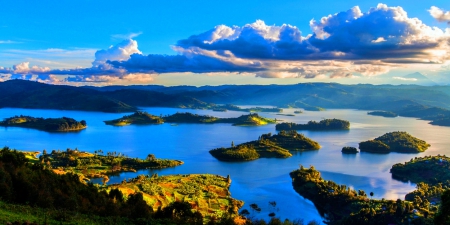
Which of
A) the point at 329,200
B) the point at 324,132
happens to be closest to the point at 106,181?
the point at 329,200

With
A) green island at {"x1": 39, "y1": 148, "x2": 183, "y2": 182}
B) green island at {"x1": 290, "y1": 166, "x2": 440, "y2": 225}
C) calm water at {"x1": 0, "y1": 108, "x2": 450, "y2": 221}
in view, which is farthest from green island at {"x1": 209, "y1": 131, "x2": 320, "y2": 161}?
green island at {"x1": 290, "y1": 166, "x2": 440, "y2": 225}

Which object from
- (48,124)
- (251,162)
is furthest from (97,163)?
(48,124)

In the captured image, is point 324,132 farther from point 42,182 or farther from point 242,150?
point 42,182

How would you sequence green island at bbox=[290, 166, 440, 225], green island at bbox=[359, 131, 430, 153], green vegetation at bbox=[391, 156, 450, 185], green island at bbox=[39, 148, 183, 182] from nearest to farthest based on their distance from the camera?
green island at bbox=[290, 166, 440, 225] < green vegetation at bbox=[391, 156, 450, 185] < green island at bbox=[39, 148, 183, 182] < green island at bbox=[359, 131, 430, 153]

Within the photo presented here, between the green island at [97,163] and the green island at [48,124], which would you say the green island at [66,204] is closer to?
the green island at [97,163]

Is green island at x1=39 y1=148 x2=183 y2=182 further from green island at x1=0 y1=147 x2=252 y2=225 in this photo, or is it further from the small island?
green island at x1=0 y1=147 x2=252 y2=225

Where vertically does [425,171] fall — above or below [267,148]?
below

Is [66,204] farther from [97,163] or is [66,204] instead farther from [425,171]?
[425,171]
